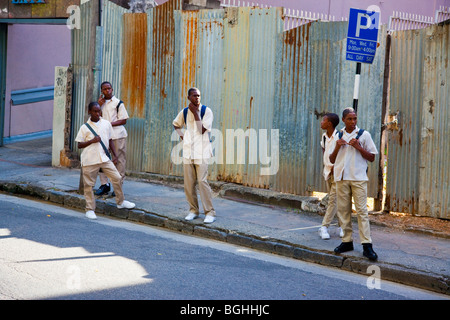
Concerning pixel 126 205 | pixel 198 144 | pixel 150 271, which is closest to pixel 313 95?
pixel 198 144

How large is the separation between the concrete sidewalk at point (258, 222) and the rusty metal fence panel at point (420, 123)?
65cm

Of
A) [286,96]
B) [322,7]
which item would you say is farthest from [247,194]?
[322,7]

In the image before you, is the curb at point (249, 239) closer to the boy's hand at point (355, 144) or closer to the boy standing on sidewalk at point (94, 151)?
the boy standing on sidewalk at point (94, 151)

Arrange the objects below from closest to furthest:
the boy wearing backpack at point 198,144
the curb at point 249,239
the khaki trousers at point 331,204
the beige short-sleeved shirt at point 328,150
Answer: 1. the curb at point 249,239
2. the beige short-sleeved shirt at point 328,150
3. the khaki trousers at point 331,204
4. the boy wearing backpack at point 198,144

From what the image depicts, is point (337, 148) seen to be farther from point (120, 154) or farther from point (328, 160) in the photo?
point (120, 154)

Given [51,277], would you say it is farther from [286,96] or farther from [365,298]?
[286,96]

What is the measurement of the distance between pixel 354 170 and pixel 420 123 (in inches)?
94.1

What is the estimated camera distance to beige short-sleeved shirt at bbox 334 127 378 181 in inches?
286

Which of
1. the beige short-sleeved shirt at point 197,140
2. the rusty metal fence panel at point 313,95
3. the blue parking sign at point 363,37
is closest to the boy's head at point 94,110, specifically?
the beige short-sleeved shirt at point 197,140

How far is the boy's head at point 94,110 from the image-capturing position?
372 inches

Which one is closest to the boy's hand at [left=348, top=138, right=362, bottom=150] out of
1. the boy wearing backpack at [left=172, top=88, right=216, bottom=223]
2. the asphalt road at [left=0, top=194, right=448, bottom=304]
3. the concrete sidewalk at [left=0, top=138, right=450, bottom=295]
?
the concrete sidewalk at [left=0, top=138, right=450, bottom=295]

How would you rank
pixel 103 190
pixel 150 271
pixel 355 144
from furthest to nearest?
pixel 103 190
pixel 355 144
pixel 150 271

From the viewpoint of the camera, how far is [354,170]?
728cm

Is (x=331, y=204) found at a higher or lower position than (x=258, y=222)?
higher
